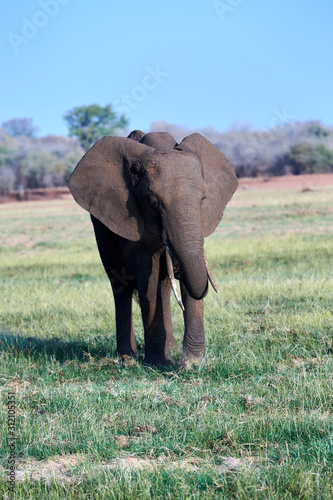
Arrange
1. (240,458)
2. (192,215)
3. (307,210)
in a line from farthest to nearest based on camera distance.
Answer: (307,210) < (192,215) < (240,458)

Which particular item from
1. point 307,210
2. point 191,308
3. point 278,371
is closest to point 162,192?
point 191,308

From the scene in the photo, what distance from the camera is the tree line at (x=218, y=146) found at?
50.8 meters

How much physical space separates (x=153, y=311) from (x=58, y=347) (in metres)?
1.51

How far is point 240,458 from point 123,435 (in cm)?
82

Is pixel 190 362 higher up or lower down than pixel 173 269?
lower down

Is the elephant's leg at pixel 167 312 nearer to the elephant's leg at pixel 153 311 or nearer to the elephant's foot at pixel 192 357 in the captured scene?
the elephant's leg at pixel 153 311

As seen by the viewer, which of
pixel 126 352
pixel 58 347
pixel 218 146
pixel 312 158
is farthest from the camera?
pixel 218 146

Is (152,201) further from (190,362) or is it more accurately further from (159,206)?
(190,362)

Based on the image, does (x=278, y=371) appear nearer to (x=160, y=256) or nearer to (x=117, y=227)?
(x=160, y=256)

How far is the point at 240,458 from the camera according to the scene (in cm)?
366

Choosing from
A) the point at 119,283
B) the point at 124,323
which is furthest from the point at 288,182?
the point at 124,323

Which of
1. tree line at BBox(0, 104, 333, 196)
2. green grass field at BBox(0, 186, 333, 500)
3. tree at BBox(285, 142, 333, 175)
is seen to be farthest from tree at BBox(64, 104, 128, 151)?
green grass field at BBox(0, 186, 333, 500)

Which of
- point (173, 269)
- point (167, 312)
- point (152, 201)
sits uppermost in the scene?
point (152, 201)

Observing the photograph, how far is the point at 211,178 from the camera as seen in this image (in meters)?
5.94
